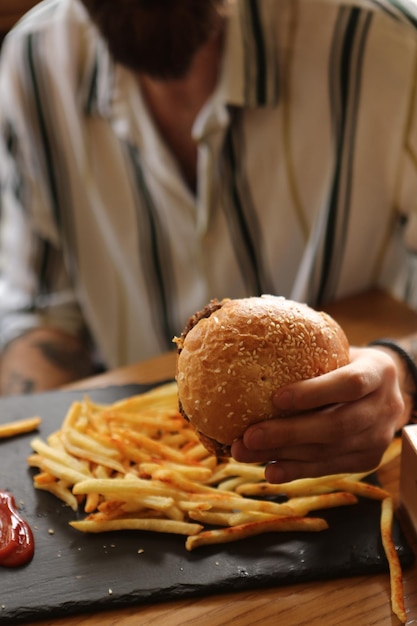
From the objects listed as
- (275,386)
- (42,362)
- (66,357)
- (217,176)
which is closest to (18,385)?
(42,362)

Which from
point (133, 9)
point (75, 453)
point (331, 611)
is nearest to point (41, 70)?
point (133, 9)

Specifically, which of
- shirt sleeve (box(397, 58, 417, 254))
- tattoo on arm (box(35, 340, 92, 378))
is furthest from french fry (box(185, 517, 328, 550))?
tattoo on arm (box(35, 340, 92, 378))

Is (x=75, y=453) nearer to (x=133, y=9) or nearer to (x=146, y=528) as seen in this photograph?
(x=146, y=528)

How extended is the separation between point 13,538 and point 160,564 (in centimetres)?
32

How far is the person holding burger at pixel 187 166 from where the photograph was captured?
2.58 metres

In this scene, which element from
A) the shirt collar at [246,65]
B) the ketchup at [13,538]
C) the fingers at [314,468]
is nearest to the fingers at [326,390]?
the fingers at [314,468]

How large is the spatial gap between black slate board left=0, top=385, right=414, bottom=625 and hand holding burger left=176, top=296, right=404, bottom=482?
0.50ft

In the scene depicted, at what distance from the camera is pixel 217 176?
9.10 ft

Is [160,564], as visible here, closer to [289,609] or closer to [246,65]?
[289,609]

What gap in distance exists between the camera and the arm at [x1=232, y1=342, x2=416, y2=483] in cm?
141

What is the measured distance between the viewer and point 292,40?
2637mm

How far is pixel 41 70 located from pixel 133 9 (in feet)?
2.11

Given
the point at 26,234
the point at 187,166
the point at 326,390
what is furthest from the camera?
the point at 26,234

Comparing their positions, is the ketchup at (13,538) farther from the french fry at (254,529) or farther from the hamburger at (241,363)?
the hamburger at (241,363)
